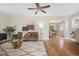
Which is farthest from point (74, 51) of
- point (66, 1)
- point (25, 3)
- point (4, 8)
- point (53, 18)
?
point (4, 8)

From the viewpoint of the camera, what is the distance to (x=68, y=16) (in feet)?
8.79

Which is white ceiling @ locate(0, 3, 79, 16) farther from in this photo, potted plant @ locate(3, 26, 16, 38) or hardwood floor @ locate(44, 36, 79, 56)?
hardwood floor @ locate(44, 36, 79, 56)

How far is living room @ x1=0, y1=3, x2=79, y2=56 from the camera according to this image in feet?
8.41

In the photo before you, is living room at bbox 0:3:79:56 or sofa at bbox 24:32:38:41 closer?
living room at bbox 0:3:79:56

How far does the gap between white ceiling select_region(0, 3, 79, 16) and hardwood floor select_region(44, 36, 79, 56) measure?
64 centimetres

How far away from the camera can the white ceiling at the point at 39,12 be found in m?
2.51

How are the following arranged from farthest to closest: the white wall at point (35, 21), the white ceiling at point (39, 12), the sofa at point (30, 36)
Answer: the sofa at point (30, 36), the white wall at point (35, 21), the white ceiling at point (39, 12)

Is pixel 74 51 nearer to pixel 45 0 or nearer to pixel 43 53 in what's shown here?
pixel 43 53

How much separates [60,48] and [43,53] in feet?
1.41

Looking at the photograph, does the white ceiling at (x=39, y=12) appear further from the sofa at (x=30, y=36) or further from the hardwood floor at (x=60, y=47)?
the hardwood floor at (x=60, y=47)

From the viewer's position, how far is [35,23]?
2.75 metres

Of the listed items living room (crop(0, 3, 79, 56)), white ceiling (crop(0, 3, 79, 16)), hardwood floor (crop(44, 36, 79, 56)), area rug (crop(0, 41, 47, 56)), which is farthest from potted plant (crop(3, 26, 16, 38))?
hardwood floor (crop(44, 36, 79, 56))

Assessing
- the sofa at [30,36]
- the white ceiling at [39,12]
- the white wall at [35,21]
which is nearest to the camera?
the white ceiling at [39,12]

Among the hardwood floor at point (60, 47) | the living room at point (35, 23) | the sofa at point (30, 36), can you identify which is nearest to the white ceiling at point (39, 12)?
the living room at point (35, 23)
